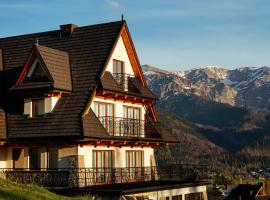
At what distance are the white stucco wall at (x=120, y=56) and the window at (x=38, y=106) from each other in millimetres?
5339

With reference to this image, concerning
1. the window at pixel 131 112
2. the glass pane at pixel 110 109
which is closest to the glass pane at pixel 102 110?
the glass pane at pixel 110 109

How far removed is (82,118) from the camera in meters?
33.2

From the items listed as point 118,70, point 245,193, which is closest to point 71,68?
point 118,70

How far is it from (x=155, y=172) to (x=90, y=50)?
435 inches

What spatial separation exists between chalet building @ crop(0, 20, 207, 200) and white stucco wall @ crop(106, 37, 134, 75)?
0.08 m

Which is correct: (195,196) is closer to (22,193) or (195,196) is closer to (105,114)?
(105,114)

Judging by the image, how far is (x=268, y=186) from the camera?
154m

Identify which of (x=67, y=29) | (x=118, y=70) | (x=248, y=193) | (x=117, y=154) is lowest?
(x=248, y=193)

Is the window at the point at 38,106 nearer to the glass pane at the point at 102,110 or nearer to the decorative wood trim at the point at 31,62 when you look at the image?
the decorative wood trim at the point at 31,62

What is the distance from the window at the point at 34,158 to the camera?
3531 cm

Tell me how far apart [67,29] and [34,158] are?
1087cm

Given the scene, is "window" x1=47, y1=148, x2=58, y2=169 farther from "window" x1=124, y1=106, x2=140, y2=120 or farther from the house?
the house

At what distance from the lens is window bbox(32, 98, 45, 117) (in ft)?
116

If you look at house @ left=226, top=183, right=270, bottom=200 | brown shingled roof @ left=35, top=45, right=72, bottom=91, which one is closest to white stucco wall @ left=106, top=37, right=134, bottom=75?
brown shingled roof @ left=35, top=45, right=72, bottom=91
